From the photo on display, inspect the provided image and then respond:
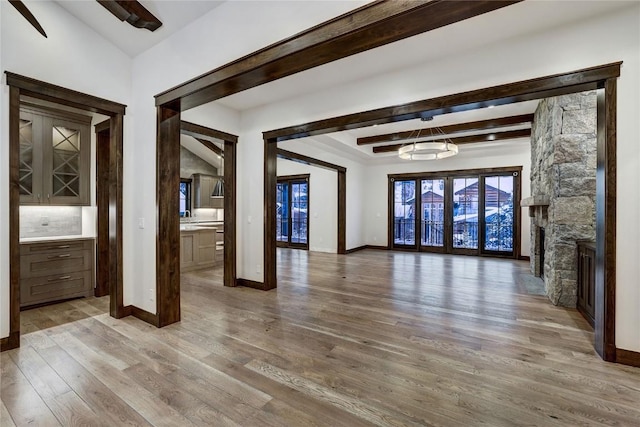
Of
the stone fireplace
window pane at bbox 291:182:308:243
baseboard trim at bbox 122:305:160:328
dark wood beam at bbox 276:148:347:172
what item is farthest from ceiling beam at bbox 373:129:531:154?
baseboard trim at bbox 122:305:160:328

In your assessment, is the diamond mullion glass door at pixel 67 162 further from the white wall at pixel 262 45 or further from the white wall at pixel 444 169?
the white wall at pixel 444 169

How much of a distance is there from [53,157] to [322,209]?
6.35 metres

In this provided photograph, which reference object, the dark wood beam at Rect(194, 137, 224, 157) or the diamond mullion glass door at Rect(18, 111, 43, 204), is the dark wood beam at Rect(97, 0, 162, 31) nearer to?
the diamond mullion glass door at Rect(18, 111, 43, 204)

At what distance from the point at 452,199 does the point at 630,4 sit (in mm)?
6516

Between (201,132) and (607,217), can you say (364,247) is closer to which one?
(201,132)

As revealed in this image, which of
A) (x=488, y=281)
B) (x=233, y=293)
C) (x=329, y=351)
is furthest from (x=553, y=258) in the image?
(x=233, y=293)

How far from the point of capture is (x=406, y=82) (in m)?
3.56

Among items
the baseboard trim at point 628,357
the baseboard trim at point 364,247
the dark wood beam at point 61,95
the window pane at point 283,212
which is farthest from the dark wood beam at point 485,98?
the window pane at point 283,212

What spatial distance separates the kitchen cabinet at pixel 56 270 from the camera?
3.82 metres

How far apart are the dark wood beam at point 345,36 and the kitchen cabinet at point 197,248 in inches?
167

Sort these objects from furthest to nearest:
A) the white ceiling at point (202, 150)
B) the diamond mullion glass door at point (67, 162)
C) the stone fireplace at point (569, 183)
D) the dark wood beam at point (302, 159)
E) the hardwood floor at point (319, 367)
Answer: the white ceiling at point (202, 150) < the dark wood beam at point (302, 159) < the diamond mullion glass door at point (67, 162) < the stone fireplace at point (569, 183) < the hardwood floor at point (319, 367)

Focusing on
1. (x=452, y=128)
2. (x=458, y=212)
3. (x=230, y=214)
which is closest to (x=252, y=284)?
(x=230, y=214)

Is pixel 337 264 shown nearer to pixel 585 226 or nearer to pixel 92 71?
pixel 585 226

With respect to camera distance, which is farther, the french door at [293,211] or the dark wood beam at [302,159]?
the french door at [293,211]
